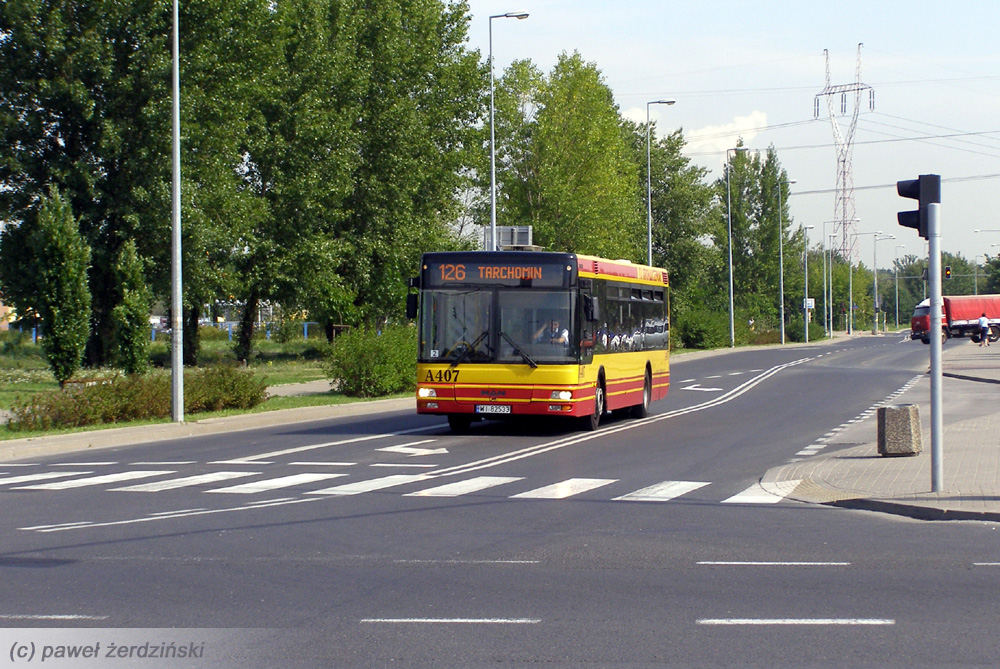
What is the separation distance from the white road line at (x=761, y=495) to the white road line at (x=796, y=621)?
5.32 m

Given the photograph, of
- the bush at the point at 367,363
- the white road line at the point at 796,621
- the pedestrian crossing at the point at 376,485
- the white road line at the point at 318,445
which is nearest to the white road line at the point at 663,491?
the pedestrian crossing at the point at 376,485

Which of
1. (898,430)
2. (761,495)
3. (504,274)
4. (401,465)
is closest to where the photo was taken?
(761,495)

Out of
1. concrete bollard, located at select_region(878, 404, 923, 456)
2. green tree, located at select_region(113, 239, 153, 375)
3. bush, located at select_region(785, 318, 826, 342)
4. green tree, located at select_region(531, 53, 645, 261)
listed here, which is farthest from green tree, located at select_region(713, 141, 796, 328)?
concrete bollard, located at select_region(878, 404, 923, 456)

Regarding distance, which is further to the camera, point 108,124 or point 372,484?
point 108,124

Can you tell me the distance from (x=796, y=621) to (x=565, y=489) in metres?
6.42

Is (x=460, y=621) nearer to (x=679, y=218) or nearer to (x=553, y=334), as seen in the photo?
(x=553, y=334)

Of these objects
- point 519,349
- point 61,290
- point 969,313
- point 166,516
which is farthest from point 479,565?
point 969,313

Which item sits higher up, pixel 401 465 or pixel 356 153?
pixel 356 153

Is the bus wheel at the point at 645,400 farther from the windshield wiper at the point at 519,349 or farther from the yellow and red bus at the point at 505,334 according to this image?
the windshield wiper at the point at 519,349

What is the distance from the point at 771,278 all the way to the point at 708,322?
20.4 m

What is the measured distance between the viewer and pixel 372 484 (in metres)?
13.6

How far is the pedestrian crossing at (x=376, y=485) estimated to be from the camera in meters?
12.7

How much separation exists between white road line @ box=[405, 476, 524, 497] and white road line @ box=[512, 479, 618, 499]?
2.11 ft

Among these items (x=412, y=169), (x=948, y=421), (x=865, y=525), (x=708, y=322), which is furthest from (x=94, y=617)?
(x=708, y=322)
